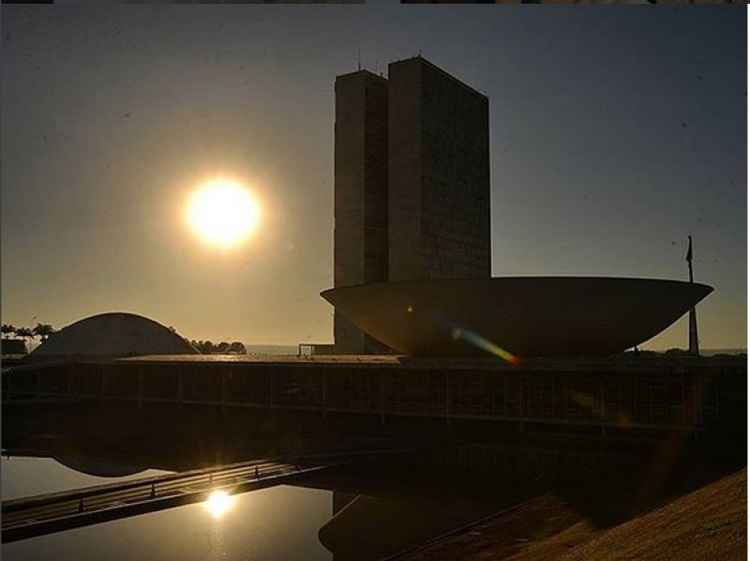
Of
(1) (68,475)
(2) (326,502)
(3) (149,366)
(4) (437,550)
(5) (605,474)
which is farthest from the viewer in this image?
(3) (149,366)

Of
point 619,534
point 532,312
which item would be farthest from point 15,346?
point 619,534

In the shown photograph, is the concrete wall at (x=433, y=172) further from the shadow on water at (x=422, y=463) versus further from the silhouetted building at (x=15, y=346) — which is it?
the silhouetted building at (x=15, y=346)

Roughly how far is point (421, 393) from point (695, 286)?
8783mm

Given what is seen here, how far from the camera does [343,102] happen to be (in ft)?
146

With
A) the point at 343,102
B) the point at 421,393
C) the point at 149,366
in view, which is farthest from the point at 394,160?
the point at 421,393

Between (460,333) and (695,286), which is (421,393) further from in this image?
(695,286)

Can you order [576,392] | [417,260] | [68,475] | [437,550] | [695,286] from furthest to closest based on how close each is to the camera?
[417,260], [695,286], [576,392], [68,475], [437,550]

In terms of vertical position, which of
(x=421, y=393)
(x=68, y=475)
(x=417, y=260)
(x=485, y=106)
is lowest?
(x=68, y=475)

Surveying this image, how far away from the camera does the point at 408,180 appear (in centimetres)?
4172

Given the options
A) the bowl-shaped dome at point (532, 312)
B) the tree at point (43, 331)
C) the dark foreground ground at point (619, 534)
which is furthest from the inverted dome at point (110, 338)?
the dark foreground ground at point (619, 534)

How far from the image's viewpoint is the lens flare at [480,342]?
74.3 feet

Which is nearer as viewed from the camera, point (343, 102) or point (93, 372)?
point (93, 372)

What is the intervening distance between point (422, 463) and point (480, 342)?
617 cm

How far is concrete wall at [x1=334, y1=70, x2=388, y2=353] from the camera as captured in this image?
1734 inches
